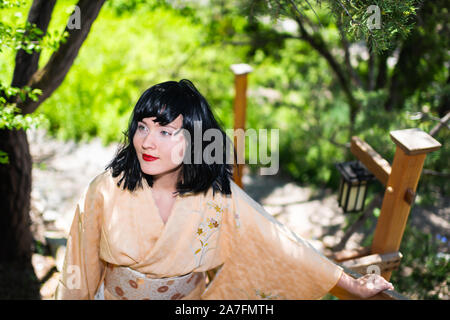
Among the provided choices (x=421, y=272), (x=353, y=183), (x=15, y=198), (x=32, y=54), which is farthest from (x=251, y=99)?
(x=32, y=54)

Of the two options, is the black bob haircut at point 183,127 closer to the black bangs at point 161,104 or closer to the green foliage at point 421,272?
the black bangs at point 161,104

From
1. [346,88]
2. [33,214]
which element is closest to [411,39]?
[346,88]

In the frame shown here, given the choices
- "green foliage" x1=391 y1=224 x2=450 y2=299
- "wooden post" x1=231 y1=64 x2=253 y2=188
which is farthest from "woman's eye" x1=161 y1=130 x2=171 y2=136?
"green foliage" x1=391 y1=224 x2=450 y2=299

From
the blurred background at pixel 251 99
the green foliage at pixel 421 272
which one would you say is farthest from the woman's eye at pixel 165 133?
the green foliage at pixel 421 272

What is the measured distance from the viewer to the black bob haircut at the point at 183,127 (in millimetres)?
1777

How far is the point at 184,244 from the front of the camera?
1.97 m

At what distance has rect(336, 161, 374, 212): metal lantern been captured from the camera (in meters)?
2.90

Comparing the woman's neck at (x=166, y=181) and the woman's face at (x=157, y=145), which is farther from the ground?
the woman's face at (x=157, y=145)

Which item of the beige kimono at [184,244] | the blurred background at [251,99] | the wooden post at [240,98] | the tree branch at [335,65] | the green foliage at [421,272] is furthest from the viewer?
the tree branch at [335,65]

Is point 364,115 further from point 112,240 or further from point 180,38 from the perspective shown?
point 180,38

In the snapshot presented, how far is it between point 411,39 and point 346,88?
1241 millimetres

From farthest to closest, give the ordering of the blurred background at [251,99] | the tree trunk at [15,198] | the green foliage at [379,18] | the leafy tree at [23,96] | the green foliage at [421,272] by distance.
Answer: the green foliage at [421,272]
the tree trunk at [15,198]
the blurred background at [251,99]
the leafy tree at [23,96]
the green foliage at [379,18]
